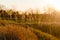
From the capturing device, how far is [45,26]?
2977mm

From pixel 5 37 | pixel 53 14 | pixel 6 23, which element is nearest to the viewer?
pixel 5 37

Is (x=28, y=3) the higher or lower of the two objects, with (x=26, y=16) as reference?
higher

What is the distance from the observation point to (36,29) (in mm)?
2943

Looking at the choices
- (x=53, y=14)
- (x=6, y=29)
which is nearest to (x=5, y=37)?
(x=6, y=29)

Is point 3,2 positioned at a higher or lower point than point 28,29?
higher

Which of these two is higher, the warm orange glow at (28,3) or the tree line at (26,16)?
the warm orange glow at (28,3)

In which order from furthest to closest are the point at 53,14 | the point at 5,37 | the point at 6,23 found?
the point at 53,14 < the point at 6,23 < the point at 5,37

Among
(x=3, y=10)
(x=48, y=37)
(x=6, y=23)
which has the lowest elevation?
(x=48, y=37)

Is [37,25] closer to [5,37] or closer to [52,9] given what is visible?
[52,9]

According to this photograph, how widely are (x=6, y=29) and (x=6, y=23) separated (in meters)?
0.12

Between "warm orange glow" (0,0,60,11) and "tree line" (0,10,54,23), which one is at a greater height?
"warm orange glow" (0,0,60,11)

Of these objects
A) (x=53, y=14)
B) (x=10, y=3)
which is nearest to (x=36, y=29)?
(x=53, y=14)

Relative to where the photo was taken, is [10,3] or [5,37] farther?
[10,3]

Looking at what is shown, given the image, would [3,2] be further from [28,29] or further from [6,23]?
[28,29]
